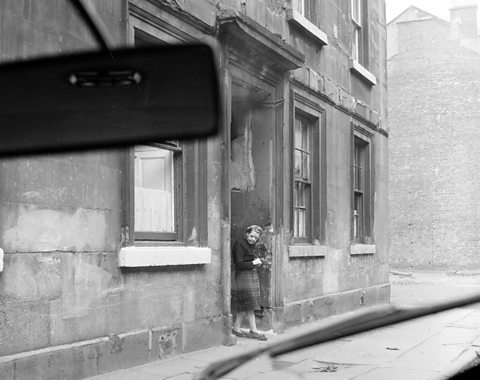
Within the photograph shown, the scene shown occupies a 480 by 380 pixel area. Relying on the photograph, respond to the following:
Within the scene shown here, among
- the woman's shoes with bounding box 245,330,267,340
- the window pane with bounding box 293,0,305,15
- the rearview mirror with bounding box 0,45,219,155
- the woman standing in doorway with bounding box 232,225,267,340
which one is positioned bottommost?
the woman's shoes with bounding box 245,330,267,340

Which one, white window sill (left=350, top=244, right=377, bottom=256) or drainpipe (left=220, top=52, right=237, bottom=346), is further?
white window sill (left=350, top=244, right=377, bottom=256)

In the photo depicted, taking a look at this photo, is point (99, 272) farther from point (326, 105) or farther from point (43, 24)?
point (326, 105)

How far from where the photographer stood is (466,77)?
1260 inches

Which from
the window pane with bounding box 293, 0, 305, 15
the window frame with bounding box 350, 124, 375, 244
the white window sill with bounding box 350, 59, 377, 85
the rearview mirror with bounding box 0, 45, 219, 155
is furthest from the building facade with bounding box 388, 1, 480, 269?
the rearview mirror with bounding box 0, 45, 219, 155

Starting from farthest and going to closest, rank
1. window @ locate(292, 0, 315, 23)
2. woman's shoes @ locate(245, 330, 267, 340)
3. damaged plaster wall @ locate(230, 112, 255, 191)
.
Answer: window @ locate(292, 0, 315, 23)
damaged plaster wall @ locate(230, 112, 255, 191)
woman's shoes @ locate(245, 330, 267, 340)

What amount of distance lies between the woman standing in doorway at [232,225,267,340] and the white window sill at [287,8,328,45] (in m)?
3.00

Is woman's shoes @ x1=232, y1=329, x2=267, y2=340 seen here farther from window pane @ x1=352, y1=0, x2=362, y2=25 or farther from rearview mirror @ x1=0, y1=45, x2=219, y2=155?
rearview mirror @ x1=0, y1=45, x2=219, y2=155

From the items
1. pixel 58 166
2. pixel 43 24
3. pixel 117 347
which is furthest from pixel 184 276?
pixel 43 24

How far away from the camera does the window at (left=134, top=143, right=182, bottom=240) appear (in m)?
7.66

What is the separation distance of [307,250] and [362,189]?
347 centimetres

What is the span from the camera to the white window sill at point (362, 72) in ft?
43.3

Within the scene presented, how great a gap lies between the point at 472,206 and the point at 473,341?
24412 mm

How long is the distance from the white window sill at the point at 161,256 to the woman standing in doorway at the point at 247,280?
103 cm

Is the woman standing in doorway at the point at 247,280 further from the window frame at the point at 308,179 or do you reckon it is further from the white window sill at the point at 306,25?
the white window sill at the point at 306,25
